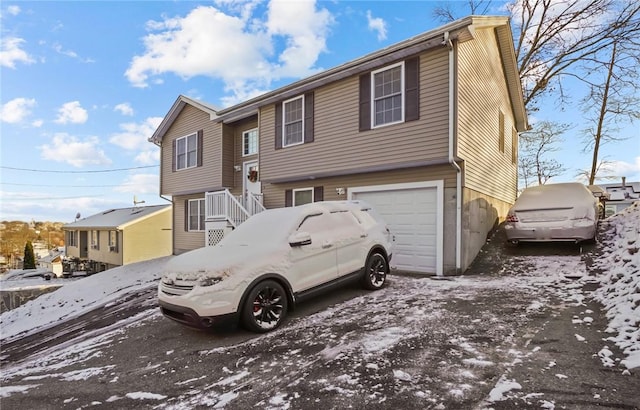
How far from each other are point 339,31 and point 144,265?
1329cm

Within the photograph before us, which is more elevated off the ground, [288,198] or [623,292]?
[288,198]

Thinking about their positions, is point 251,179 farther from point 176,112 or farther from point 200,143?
point 176,112

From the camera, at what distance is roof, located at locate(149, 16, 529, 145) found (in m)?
7.95

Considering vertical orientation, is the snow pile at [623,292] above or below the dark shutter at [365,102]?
below

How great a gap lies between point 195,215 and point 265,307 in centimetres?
1295

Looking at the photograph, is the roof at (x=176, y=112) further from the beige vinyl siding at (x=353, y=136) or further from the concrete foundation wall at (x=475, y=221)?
the concrete foundation wall at (x=475, y=221)

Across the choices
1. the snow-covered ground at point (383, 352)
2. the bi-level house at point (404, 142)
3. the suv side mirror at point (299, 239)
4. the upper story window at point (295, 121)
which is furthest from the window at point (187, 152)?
the suv side mirror at point (299, 239)

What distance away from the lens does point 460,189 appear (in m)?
8.32

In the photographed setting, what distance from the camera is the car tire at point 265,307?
4.63 m

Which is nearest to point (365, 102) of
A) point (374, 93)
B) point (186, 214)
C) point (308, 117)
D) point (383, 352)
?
point (374, 93)

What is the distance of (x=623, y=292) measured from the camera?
502 cm

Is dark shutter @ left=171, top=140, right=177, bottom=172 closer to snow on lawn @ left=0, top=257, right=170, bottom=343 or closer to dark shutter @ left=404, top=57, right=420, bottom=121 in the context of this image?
snow on lawn @ left=0, top=257, right=170, bottom=343

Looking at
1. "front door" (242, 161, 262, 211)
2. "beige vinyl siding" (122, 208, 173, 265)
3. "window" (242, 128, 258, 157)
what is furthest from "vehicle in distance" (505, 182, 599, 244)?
"beige vinyl siding" (122, 208, 173, 265)

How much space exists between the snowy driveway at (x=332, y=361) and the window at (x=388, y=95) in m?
5.12
